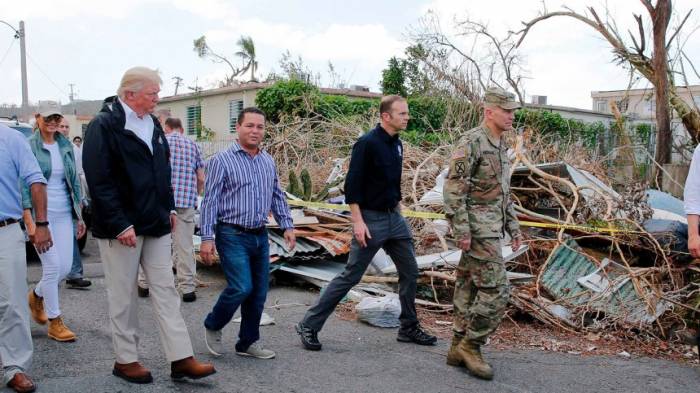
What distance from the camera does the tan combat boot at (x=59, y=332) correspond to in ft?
17.5

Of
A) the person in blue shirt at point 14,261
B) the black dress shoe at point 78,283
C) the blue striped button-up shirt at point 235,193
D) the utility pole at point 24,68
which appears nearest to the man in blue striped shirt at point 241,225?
the blue striped button-up shirt at point 235,193

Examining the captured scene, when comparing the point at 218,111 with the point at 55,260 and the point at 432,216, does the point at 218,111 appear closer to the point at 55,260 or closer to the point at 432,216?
the point at 432,216

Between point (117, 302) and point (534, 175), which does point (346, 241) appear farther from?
point (117, 302)

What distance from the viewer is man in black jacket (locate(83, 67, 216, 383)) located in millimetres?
4023

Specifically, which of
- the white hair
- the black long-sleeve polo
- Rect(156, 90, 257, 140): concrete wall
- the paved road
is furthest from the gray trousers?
Rect(156, 90, 257, 140): concrete wall

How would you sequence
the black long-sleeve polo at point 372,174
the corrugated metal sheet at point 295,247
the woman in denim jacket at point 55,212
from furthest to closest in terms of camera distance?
the corrugated metal sheet at point 295,247 < the woman in denim jacket at point 55,212 < the black long-sleeve polo at point 372,174

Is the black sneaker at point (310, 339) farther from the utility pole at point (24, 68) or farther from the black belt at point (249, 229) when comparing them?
the utility pole at point (24, 68)

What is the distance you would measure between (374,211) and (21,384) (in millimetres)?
2782

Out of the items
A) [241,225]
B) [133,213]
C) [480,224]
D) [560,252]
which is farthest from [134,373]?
[560,252]

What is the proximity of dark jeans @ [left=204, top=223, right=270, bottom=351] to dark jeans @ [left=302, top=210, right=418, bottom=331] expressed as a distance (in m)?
0.59

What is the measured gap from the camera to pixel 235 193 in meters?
4.81

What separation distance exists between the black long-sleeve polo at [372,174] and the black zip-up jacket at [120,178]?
161cm

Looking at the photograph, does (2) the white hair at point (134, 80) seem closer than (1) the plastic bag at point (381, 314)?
Yes

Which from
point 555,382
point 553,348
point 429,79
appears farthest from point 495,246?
point 429,79
